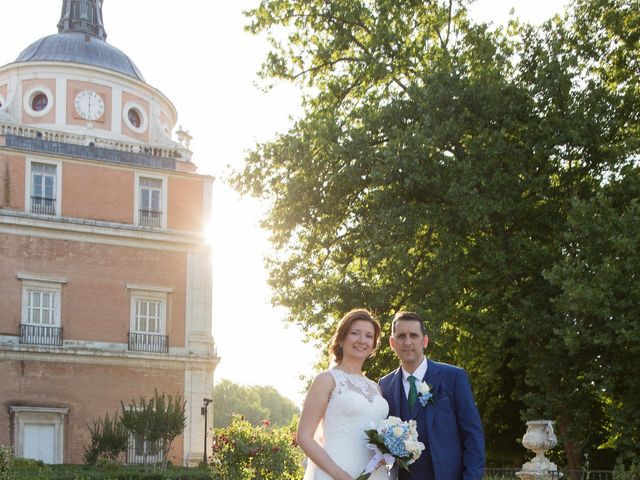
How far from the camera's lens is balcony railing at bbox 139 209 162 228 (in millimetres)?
30812

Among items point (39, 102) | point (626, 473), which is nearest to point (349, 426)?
point (626, 473)

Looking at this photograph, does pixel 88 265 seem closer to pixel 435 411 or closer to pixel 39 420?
pixel 39 420

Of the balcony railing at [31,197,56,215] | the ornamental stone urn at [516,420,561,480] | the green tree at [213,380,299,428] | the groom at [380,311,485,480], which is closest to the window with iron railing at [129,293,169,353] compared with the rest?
the balcony railing at [31,197,56,215]

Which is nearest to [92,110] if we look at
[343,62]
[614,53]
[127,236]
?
[127,236]

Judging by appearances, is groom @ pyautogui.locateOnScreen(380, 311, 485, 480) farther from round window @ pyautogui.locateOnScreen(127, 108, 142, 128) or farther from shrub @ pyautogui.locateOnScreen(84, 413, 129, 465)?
round window @ pyautogui.locateOnScreen(127, 108, 142, 128)

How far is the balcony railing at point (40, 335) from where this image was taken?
92.7ft

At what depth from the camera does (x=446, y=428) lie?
216 inches

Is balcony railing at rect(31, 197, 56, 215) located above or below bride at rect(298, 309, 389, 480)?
above

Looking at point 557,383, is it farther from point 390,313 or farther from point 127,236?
point 127,236

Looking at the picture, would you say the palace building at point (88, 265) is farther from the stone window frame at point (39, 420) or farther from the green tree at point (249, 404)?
the green tree at point (249, 404)

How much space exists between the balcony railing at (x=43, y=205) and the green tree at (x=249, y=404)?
5218 cm

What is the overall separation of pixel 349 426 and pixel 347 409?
0.11m

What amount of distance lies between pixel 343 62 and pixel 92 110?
14326 mm

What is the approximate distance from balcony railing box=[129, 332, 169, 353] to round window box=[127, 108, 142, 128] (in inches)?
338
